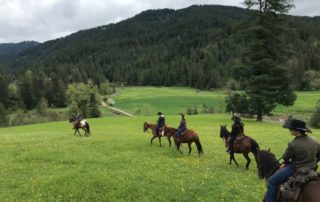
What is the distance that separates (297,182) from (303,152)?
0.99m

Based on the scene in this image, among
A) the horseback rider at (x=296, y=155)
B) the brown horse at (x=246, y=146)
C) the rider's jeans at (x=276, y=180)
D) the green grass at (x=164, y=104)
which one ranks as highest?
the horseback rider at (x=296, y=155)

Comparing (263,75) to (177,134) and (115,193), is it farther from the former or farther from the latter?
(115,193)

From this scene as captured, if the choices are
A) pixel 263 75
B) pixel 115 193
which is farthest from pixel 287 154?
pixel 263 75

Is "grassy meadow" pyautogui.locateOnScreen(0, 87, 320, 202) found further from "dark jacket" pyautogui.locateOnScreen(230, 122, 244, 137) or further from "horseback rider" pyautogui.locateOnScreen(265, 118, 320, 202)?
"horseback rider" pyautogui.locateOnScreen(265, 118, 320, 202)

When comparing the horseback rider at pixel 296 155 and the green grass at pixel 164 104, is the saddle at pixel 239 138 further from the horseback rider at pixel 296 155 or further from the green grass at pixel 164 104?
the green grass at pixel 164 104

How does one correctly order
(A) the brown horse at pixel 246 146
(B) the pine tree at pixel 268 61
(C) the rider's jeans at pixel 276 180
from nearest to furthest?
(C) the rider's jeans at pixel 276 180
(A) the brown horse at pixel 246 146
(B) the pine tree at pixel 268 61

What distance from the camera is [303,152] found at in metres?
10.5

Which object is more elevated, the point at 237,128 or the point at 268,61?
the point at 268,61

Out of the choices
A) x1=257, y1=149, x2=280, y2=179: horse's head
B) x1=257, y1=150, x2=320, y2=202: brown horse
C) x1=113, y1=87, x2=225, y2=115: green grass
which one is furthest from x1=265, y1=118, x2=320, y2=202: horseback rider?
x1=113, y1=87, x2=225, y2=115: green grass

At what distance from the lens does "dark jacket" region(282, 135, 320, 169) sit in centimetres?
1054

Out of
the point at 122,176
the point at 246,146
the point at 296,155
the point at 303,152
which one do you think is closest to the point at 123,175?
the point at 122,176

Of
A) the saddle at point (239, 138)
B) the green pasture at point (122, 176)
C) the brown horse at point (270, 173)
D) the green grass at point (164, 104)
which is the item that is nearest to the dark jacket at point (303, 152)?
the brown horse at point (270, 173)

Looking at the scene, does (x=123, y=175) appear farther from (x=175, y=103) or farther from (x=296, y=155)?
(x=175, y=103)

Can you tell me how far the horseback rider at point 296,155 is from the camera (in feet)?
34.6
